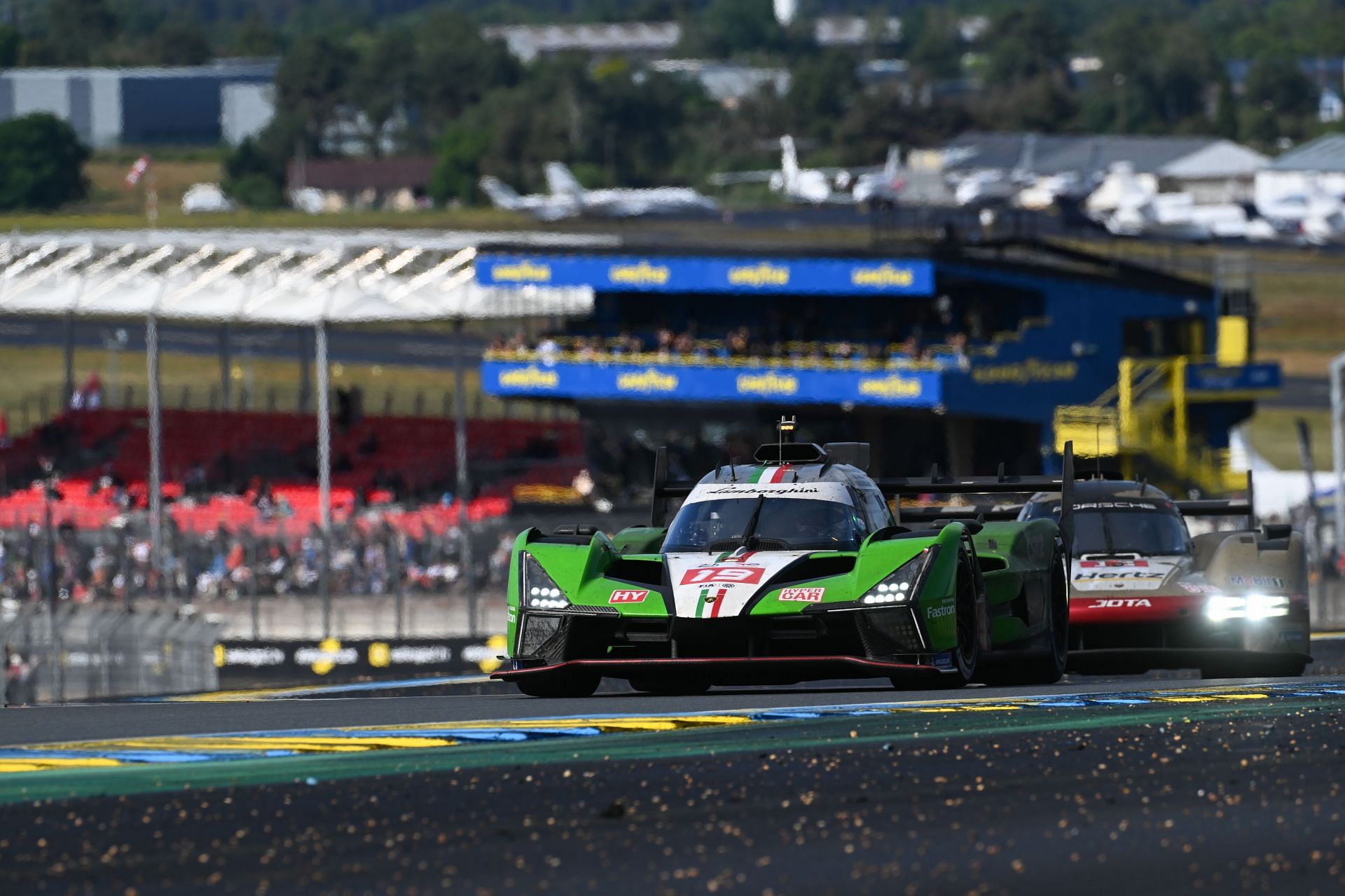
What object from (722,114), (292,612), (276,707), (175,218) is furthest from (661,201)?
(276,707)

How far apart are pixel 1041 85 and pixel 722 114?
20894mm

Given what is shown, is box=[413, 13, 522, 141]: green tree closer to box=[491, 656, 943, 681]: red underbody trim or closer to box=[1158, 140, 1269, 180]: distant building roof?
box=[1158, 140, 1269, 180]: distant building roof

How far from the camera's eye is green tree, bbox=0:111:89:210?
101688mm

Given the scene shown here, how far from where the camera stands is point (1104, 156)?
130m

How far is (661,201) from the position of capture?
108 meters

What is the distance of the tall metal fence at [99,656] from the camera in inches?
1017

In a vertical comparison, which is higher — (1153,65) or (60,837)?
(1153,65)

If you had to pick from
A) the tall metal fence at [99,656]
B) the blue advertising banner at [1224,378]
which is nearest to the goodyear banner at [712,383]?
the blue advertising banner at [1224,378]

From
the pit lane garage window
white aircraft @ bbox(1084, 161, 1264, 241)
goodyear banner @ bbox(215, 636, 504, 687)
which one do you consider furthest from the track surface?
white aircraft @ bbox(1084, 161, 1264, 241)

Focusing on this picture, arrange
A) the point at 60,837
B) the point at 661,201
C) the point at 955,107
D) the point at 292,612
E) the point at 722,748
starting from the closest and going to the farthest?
the point at 60,837
the point at 722,748
the point at 292,612
the point at 661,201
the point at 955,107

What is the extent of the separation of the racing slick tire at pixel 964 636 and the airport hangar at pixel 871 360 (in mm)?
31768

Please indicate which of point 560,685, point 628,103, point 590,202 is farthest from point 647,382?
point 628,103

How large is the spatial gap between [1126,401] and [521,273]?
12.7 metres

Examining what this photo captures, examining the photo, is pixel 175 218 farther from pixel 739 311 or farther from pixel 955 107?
pixel 955 107
